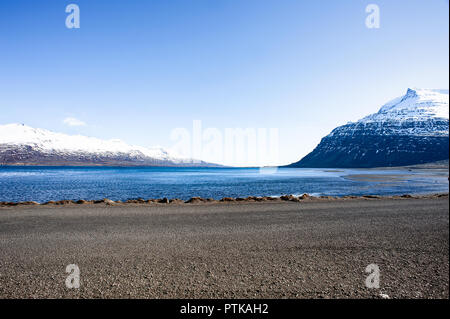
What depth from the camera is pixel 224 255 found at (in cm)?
774

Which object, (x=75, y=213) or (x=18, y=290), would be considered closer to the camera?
(x=18, y=290)

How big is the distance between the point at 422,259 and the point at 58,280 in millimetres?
10269

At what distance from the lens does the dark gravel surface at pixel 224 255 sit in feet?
18.4

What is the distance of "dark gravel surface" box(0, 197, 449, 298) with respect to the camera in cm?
561

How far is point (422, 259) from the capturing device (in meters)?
7.34

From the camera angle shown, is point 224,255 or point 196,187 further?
point 196,187

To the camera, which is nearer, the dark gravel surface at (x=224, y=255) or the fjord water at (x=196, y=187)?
the dark gravel surface at (x=224, y=255)

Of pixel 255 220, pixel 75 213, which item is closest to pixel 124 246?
pixel 255 220

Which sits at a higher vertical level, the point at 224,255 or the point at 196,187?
the point at 224,255

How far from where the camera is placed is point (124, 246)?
8.65 m

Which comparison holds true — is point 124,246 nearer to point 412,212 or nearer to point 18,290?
point 18,290

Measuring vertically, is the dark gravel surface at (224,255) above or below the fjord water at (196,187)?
above

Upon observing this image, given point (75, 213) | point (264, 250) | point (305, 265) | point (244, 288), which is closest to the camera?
point (244, 288)
